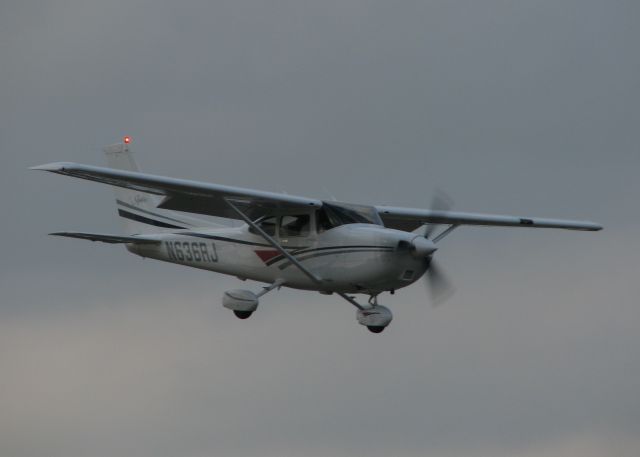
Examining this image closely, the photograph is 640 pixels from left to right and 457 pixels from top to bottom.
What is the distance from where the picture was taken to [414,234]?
124ft

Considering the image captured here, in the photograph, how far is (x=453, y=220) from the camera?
42.3 m

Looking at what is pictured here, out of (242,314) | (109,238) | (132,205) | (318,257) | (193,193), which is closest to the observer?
(193,193)

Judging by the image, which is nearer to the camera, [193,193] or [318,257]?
[193,193]

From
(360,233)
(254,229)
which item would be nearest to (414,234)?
(360,233)

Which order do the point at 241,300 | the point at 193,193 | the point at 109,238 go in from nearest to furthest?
the point at 193,193 < the point at 241,300 < the point at 109,238

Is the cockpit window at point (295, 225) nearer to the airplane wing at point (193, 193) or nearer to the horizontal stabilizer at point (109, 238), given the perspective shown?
the airplane wing at point (193, 193)

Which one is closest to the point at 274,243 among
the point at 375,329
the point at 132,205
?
the point at 375,329

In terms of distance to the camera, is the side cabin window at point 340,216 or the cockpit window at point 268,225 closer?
the side cabin window at point 340,216

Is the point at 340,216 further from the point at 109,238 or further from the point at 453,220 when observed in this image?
the point at 109,238

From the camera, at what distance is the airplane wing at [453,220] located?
41812mm

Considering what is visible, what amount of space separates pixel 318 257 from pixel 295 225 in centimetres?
101

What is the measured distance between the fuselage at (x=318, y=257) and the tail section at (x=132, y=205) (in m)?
1.83

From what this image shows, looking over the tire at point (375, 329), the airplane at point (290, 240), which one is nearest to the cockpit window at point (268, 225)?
the airplane at point (290, 240)

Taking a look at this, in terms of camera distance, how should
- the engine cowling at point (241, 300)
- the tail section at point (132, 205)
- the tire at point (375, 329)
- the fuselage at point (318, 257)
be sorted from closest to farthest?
the fuselage at point (318, 257) → the tire at point (375, 329) → the engine cowling at point (241, 300) → the tail section at point (132, 205)
